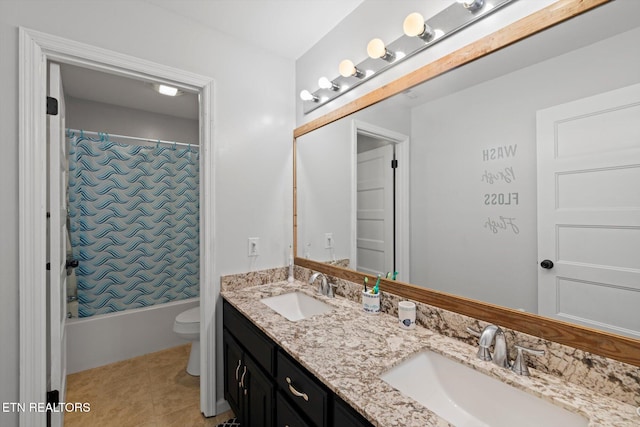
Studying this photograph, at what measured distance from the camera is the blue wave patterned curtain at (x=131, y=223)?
2439 millimetres

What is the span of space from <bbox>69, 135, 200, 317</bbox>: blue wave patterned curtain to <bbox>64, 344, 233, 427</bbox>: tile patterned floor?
51 centimetres

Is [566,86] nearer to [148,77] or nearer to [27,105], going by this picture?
[148,77]

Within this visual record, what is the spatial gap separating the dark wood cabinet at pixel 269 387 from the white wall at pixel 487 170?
2.13 ft

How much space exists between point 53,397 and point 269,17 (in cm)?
239

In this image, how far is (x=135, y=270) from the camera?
2674mm

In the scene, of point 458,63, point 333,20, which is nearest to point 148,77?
point 333,20

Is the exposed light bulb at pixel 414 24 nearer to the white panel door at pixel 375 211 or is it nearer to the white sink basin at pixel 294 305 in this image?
the white panel door at pixel 375 211

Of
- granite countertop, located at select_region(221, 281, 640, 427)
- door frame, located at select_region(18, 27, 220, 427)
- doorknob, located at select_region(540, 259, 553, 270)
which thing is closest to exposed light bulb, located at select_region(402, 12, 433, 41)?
doorknob, located at select_region(540, 259, 553, 270)

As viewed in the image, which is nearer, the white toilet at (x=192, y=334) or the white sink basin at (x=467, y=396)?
the white sink basin at (x=467, y=396)

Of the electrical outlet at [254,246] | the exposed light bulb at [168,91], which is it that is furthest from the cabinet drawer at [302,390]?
the exposed light bulb at [168,91]

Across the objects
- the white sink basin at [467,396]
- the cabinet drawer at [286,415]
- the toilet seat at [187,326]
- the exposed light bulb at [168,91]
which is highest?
the exposed light bulb at [168,91]

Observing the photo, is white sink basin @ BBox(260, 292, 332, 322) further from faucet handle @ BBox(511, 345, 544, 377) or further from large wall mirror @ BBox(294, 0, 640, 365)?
faucet handle @ BBox(511, 345, 544, 377)

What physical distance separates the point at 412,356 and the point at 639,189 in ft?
2.66

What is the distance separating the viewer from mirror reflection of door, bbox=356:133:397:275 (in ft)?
4.86
